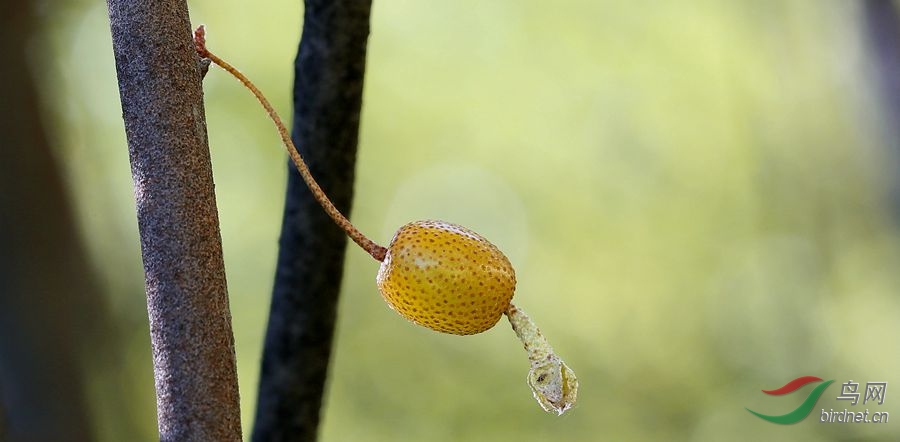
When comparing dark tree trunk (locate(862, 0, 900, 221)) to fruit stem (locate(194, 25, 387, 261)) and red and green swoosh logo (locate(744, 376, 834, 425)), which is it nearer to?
red and green swoosh logo (locate(744, 376, 834, 425))

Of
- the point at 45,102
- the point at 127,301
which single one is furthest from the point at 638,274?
the point at 45,102

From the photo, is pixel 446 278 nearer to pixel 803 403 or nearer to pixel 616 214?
pixel 616 214

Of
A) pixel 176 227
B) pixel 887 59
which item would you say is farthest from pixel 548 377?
pixel 887 59

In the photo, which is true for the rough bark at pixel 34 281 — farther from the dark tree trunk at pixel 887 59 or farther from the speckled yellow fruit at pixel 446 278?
the dark tree trunk at pixel 887 59

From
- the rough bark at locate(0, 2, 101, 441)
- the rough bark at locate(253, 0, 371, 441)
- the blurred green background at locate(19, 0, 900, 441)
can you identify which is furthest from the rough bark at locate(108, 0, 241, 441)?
the blurred green background at locate(19, 0, 900, 441)

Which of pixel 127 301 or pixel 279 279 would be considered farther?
pixel 127 301

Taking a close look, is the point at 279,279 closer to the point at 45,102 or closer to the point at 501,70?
the point at 45,102
